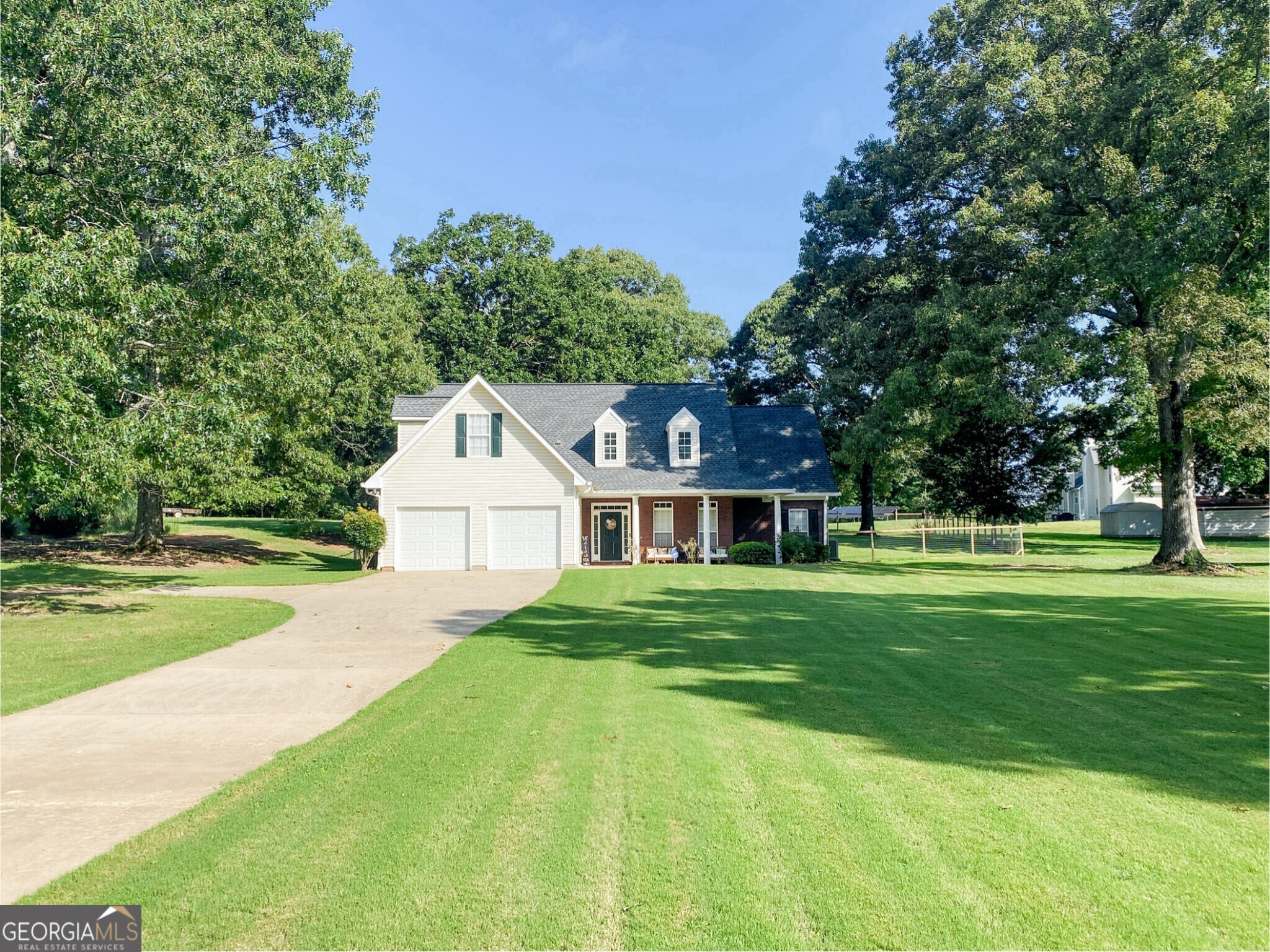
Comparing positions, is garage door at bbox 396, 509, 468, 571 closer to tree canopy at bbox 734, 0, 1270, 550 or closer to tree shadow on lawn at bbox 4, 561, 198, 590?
tree shadow on lawn at bbox 4, 561, 198, 590

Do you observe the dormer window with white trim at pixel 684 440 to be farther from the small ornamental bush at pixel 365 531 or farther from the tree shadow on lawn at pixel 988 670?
the tree shadow on lawn at pixel 988 670

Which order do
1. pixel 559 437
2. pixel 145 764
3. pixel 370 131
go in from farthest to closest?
1. pixel 559 437
2. pixel 370 131
3. pixel 145 764

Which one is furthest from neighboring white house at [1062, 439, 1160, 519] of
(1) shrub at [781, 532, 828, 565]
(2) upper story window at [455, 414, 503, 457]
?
(2) upper story window at [455, 414, 503, 457]

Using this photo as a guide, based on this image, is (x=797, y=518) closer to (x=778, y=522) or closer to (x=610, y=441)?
(x=778, y=522)

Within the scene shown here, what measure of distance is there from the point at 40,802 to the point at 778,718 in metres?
5.59

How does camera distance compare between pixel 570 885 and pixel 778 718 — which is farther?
pixel 778 718

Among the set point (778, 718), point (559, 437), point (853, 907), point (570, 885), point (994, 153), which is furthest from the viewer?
point (559, 437)

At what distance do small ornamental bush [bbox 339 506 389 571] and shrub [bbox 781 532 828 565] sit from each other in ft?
45.4

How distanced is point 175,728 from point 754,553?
22425mm

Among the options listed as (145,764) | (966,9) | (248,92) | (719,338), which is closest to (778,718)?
(145,764)

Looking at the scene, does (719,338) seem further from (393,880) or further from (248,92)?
(393,880)

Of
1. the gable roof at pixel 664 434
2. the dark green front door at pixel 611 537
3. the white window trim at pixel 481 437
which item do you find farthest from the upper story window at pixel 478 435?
the dark green front door at pixel 611 537

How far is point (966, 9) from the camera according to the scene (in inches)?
1118

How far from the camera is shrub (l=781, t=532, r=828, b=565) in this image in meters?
28.0
